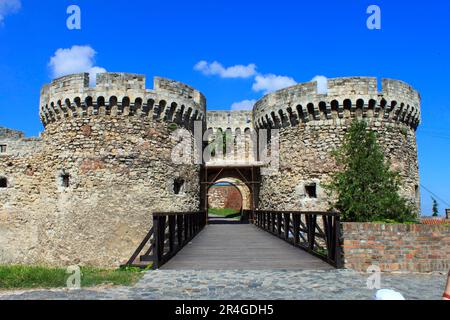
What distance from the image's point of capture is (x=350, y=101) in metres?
14.2

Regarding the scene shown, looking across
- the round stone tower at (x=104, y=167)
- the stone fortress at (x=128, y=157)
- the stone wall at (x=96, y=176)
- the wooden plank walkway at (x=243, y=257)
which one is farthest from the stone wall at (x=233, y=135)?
the wooden plank walkway at (x=243, y=257)

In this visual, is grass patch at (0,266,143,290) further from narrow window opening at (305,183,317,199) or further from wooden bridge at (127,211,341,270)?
narrow window opening at (305,183,317,199)

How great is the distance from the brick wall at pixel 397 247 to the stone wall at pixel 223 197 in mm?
24350

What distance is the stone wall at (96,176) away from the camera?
43.8 ft

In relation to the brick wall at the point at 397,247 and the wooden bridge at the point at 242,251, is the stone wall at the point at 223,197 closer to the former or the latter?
the wooden bridge at the point at 242,251

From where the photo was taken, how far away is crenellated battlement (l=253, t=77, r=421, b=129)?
14203 millimetres

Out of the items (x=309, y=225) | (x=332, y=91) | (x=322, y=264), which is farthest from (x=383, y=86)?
(x=322, y=264)

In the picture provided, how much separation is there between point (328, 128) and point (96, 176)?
8466mm

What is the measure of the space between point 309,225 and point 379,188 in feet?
12.4

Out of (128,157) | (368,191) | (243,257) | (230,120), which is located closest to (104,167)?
(128,157)

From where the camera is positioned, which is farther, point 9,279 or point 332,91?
point 332,91

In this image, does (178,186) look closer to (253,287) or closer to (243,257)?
(243,257)
